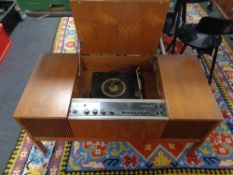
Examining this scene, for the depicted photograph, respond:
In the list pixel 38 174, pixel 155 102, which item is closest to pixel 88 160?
pixel 38 174

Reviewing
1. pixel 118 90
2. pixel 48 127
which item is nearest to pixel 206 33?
pixel 118 90

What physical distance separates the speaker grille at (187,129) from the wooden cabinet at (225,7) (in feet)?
4.81

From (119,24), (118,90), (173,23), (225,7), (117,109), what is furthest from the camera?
(225,7)

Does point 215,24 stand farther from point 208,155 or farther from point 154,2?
point 208,155

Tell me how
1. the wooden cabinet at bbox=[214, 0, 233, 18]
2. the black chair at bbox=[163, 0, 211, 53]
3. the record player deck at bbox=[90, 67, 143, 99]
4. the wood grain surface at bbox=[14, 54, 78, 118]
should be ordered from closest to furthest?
the wood grain surface at bbox=[14, 54, 78, 118] < the record player deck at bbox=[90, 67, 143, 99] < the black chair at bbox=[163, 0, 211, 53] < the wooden cabinet at bbox=[214, 0, 233, 18]

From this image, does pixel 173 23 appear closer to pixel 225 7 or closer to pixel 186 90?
pixel 225 7

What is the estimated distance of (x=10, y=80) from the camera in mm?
1742

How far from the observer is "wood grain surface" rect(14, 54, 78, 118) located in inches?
35.6

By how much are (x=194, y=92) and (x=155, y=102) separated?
22 centimetres

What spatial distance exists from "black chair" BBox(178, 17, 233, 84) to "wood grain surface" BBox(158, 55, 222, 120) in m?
0.24

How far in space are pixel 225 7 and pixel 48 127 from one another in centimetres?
230

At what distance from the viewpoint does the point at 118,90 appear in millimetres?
1164

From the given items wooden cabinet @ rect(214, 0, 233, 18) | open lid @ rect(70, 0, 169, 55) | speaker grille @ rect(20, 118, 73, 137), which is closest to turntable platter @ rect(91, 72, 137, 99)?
open lid @ rect(70, 0, 169, 55)

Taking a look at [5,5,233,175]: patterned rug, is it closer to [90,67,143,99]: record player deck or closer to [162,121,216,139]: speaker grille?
[162,121,216,139]: speaker grille
